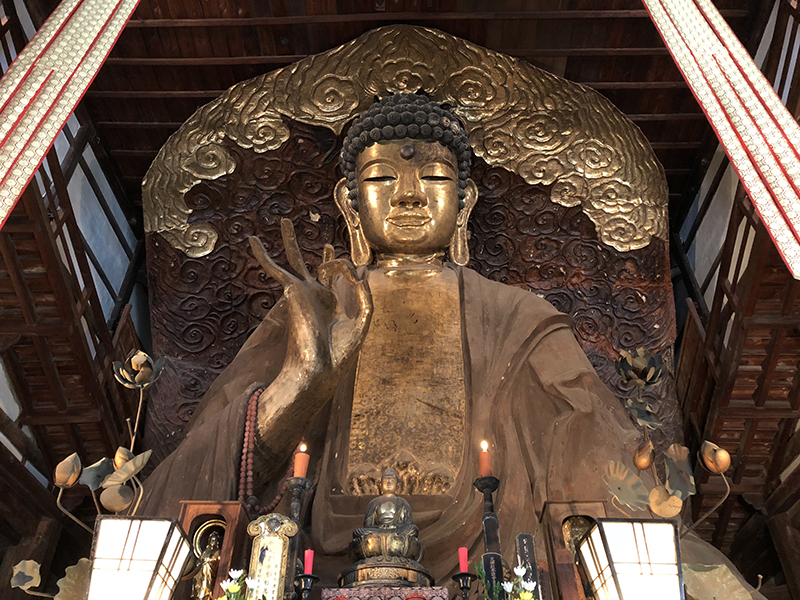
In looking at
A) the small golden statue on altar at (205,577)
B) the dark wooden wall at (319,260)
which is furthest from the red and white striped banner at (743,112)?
the small golden statue on altar at (205,577)

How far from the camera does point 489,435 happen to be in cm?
309

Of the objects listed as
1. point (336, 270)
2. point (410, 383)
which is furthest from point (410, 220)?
point (336, 270)

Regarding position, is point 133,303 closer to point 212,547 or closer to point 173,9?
point 173,9

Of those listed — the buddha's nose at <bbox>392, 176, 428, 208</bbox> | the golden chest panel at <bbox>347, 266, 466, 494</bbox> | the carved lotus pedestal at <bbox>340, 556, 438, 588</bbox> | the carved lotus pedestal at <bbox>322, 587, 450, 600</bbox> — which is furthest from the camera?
the buddha's nose at <bbox>392, 176, 428, 208</bbox>

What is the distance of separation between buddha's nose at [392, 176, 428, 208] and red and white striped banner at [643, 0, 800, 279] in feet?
4.00

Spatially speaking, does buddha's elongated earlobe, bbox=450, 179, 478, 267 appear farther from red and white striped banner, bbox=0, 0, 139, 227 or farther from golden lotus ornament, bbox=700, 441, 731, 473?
golden lotus ornament, bbox=700, 441, 731, 473

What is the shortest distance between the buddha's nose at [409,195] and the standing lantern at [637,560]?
218 centimetres

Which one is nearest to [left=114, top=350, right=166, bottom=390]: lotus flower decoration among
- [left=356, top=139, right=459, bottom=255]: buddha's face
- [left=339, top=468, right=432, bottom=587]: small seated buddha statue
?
[left=339, top=468, right=432, bottom=587]: small seated buddha statue

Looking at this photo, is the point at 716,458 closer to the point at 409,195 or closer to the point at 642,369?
the point at 642,369

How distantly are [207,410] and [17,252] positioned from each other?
3.45 feet

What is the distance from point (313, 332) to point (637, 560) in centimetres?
136

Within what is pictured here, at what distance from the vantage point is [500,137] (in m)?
4.50

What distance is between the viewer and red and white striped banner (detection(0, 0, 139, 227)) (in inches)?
97.5

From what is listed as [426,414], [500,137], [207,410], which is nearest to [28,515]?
[207,410]
